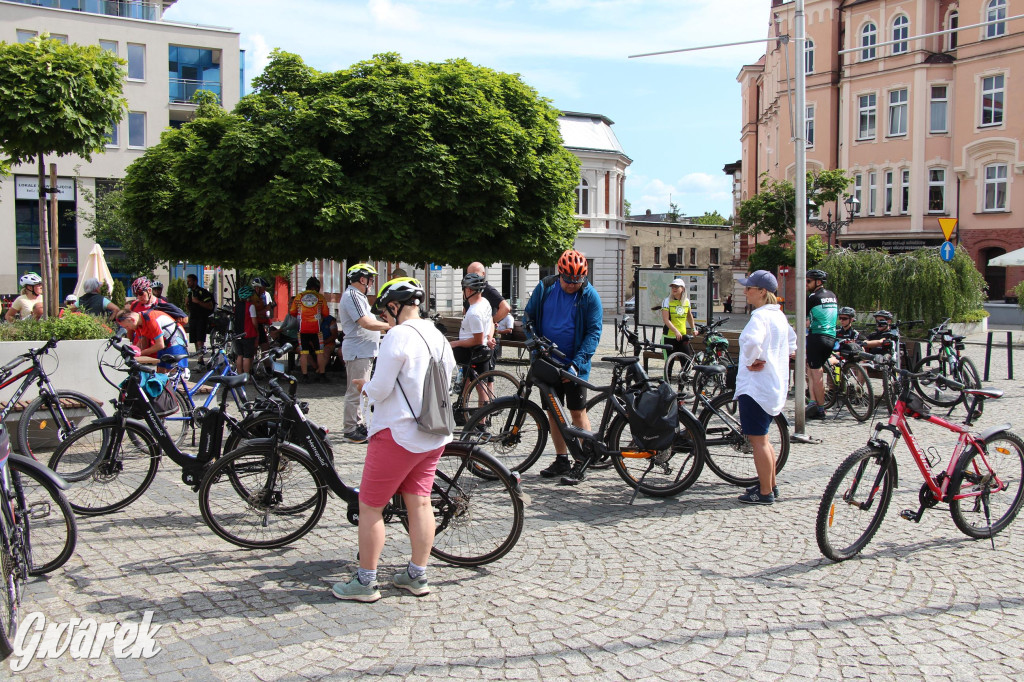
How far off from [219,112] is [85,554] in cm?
1234

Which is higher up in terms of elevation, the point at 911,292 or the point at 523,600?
the point at 911,292

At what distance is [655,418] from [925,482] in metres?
1.86

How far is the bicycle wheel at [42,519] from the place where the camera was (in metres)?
4.60

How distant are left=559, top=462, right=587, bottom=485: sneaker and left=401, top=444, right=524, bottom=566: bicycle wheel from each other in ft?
6.31

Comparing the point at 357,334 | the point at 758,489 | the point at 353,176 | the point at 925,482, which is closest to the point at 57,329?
the point at 357,334

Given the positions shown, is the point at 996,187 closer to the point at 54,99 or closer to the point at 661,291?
the point at 661,291

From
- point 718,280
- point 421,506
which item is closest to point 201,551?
point 421,506

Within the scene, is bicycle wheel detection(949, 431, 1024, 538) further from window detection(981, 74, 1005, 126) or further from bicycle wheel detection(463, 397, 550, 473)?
window detection(981, 74, 1005, 126)

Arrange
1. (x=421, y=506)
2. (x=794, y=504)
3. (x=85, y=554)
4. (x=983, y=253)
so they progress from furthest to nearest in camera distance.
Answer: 1. (x=983, y=253)
2. (x=794, y=504)
3. (x=85, y=554)
4. (x=421, y=506)

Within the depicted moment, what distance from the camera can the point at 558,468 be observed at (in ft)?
24.5

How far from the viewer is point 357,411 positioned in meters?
9.25

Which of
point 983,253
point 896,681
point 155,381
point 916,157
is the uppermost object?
point 916,157

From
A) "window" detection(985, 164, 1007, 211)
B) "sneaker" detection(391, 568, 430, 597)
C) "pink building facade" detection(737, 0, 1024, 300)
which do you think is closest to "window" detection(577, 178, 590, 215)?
"pink building facade" detection(737, 0, 1024, 300)

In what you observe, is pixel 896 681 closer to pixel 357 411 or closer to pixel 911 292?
pixel 357 411
